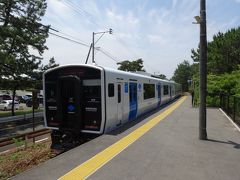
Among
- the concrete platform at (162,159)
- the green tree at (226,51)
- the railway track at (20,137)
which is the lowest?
the railway track at (20,137)

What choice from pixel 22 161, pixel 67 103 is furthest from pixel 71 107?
pixel 22 161

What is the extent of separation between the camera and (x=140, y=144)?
8914 mm

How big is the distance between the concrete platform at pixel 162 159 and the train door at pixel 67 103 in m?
1.64

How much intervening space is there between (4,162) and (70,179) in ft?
17.5

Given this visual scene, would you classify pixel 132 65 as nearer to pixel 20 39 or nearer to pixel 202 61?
pixel 20 39

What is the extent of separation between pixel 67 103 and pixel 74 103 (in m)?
0.36

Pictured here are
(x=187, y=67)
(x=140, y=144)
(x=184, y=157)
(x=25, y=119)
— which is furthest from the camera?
(x=187, y=67)

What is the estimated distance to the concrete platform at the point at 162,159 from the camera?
240 inches

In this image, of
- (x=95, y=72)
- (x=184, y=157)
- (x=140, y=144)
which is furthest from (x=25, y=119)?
(x=184, y=157)

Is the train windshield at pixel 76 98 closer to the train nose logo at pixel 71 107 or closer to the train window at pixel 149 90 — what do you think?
the train nose logo at pixel 71 107

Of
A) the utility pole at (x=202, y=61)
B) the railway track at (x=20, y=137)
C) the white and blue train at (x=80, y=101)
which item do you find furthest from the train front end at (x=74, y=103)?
the utility pole at (x=202, y=61)

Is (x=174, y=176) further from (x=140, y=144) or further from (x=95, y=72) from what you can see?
(x=95, y=72)

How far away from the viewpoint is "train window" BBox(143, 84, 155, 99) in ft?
60.2

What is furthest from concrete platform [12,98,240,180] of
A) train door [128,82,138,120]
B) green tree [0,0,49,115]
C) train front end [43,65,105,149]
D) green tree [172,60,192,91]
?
green tree [172,60,192,91]
